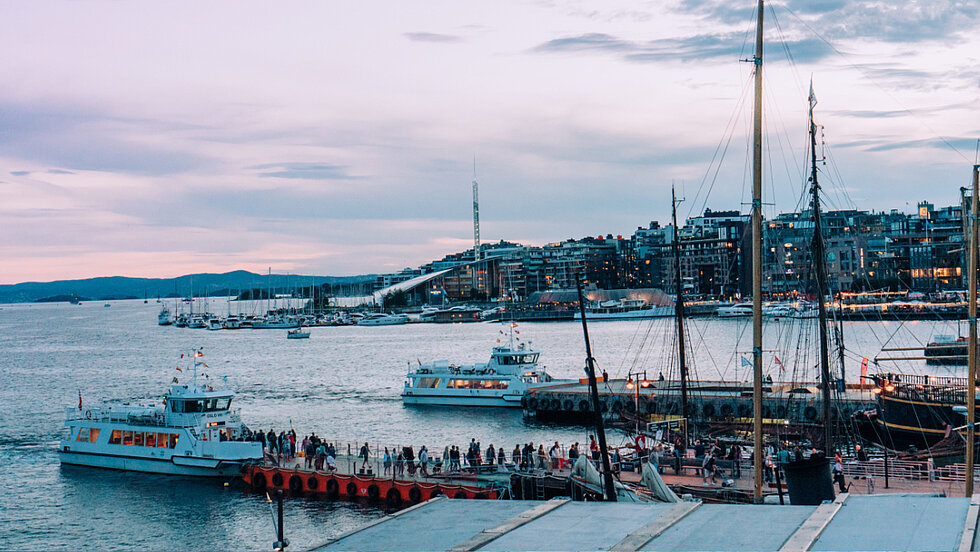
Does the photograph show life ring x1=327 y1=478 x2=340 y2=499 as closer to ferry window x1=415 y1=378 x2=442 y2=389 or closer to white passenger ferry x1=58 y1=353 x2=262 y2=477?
white passenger ferry x1=58 y1=353 x2=262 y2=477

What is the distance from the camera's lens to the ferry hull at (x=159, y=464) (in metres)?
37.8

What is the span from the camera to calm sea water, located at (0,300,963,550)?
32125 mm

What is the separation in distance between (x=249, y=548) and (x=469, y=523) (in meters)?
16.7

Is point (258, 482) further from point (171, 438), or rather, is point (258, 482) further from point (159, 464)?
point (159, 464)

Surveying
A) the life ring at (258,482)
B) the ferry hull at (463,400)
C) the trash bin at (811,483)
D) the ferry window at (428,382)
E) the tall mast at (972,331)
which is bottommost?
the life ring at (258,482)

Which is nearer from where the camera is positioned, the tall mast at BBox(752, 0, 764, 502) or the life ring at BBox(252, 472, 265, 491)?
the tall mast at BBox(752, 0, 764, 502)

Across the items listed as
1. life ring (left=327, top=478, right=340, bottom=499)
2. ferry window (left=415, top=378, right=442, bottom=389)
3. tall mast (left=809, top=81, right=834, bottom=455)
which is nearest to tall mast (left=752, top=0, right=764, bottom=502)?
tall mast (left=809, top=81, right=834, bottom=455)

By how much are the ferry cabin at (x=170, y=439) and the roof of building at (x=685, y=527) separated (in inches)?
948

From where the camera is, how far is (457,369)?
2416 inches

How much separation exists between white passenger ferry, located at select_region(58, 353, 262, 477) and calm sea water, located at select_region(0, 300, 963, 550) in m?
0.70

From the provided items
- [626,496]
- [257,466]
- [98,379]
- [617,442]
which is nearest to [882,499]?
[626,496]

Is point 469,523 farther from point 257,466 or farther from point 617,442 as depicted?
point 617,442

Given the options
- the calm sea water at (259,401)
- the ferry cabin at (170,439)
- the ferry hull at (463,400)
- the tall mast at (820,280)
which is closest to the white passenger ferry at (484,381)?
the ferry hull at (463,400)

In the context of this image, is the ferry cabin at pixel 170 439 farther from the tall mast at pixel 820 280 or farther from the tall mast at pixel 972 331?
the tall mast at pixel 972 331
